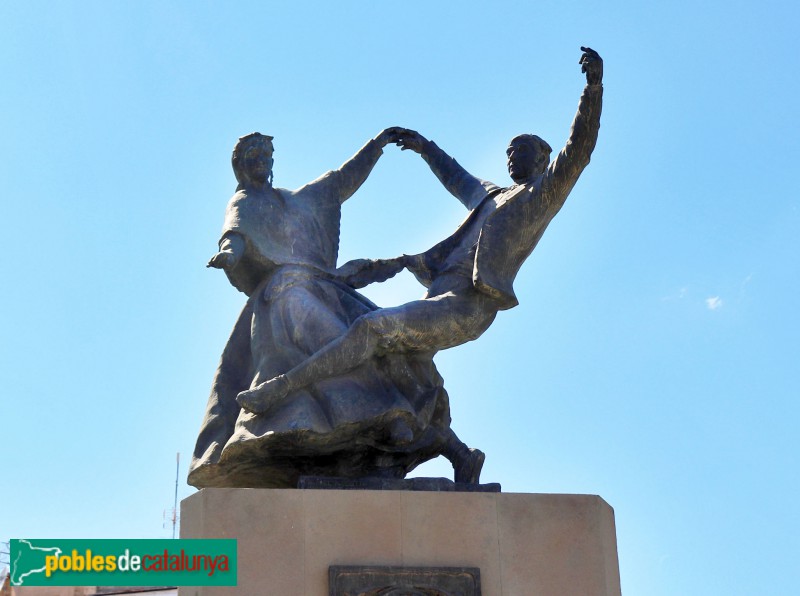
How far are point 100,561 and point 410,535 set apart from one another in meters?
1.87

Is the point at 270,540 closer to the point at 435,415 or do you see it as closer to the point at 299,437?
the point at 299,437

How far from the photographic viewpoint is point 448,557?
7324 millimetres

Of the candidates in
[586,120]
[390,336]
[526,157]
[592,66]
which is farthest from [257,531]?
[592,66]

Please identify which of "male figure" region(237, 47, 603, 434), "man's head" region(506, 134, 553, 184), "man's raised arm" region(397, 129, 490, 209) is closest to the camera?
"male figure" region(237, 47, 603, 434)

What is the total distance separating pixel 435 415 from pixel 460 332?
0.61m

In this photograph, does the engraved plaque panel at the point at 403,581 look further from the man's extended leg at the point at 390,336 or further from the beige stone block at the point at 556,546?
the man's extended leg at the point at 390,336

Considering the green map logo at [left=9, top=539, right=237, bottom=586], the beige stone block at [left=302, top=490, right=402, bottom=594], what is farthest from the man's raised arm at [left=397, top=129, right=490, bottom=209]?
the green map logo at [left=9, top=539, right=237, bottom=586]

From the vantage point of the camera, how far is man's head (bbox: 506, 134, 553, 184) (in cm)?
876

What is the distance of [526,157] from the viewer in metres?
8.77

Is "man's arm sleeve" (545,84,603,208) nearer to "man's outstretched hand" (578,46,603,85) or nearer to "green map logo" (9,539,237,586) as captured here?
"man's outstretched hand" (578,46,603,85)

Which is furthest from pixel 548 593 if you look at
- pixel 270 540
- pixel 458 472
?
pixel 270 540

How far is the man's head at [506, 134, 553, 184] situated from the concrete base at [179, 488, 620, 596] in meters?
2.41

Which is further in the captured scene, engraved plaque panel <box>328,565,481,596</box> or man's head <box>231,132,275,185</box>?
man's head <box>231,132,275,185</box>

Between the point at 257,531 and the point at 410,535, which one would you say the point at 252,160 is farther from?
the point at 410,535
